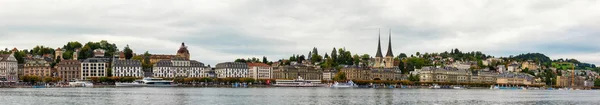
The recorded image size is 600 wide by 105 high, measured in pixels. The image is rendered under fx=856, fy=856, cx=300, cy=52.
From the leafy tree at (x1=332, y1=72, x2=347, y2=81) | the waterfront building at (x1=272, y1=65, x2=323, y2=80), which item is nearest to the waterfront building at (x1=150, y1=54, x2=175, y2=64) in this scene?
the waterfront building at (x1=272, y1=65, x2=323, y2=80)

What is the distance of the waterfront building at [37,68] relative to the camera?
157 m

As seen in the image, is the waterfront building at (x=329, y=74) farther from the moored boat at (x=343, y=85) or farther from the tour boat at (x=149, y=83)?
the tour boat at (x=149, y=83)

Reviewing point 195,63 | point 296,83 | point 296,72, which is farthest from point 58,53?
point 296,83

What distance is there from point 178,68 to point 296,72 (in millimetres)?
Result: 30423

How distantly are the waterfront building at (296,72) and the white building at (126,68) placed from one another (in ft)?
110

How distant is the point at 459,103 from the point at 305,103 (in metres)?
13.1

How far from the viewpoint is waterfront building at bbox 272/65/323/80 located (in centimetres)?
18338

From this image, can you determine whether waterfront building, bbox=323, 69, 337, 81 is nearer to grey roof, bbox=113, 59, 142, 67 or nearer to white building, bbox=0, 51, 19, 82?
grey roof, bbox=113, 59, 142, 67

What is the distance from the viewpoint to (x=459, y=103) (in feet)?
228

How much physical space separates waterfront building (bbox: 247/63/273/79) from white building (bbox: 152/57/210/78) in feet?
33.6

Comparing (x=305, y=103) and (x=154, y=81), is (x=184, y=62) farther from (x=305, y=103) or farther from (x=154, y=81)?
(x=305, y=103)

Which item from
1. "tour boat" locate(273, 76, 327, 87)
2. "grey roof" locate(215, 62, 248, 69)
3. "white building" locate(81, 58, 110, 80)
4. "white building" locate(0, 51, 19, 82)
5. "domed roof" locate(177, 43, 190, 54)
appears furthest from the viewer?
"domed roof" locate(177, 43, 190, 54)

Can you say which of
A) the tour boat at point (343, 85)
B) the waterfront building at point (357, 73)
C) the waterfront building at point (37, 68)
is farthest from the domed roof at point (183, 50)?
the tour boat at point (343, 85)

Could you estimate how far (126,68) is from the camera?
157 m
